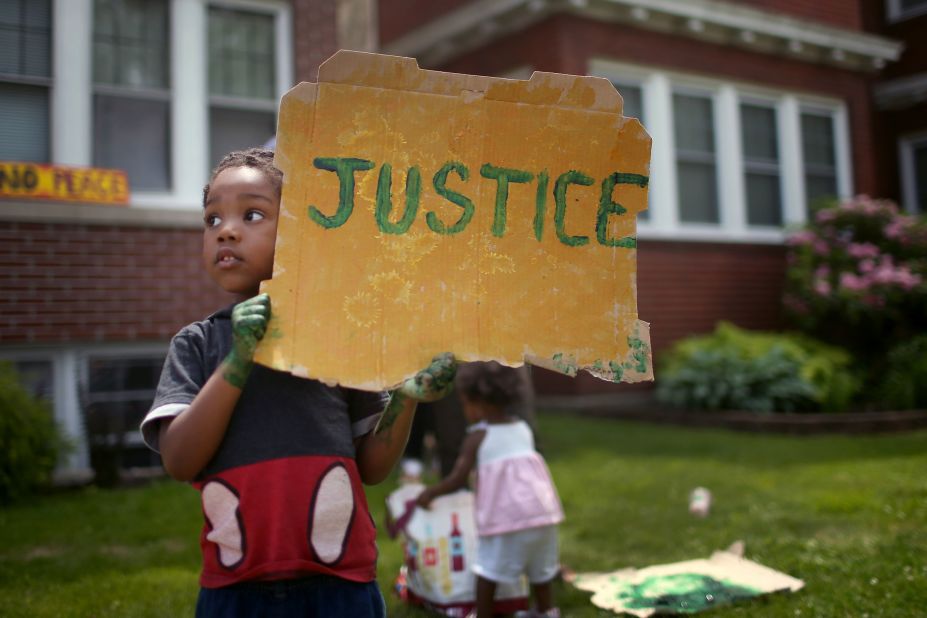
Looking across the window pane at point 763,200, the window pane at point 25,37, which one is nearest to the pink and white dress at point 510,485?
the window pane at point 25,37

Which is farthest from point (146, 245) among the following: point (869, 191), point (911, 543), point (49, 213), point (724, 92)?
point (869, 191)

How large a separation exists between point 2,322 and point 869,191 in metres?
10.9

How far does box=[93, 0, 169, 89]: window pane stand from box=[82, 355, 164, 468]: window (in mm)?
2281

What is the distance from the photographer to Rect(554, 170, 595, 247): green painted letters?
1.90 metres

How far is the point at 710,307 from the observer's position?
10344mm

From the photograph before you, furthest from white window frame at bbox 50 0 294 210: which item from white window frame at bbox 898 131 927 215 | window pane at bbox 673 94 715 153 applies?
white window frame at bbox 898 131 927 215

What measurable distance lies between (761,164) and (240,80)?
706cm

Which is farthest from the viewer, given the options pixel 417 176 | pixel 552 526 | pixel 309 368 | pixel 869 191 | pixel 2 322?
pixel 869 191

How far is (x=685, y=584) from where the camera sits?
355cm

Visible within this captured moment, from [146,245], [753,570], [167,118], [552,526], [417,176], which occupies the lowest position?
[753,570]

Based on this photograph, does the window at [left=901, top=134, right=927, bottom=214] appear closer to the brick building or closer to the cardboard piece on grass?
the brick building

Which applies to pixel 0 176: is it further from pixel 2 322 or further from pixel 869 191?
pixel 869 191

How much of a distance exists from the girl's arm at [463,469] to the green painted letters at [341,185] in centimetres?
190

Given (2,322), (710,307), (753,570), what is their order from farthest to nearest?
(710,307)
(2,322)
(753,570)
